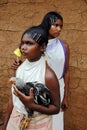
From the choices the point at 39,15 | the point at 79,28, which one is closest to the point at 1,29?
the point at 39,15

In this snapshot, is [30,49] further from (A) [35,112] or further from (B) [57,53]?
(B) [57,53]

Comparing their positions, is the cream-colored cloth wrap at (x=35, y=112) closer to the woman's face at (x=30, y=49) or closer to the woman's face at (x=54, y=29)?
the woman's face at (x=30, y=49)

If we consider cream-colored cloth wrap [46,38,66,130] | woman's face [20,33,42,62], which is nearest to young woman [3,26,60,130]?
woman's face [20,33,42,62]

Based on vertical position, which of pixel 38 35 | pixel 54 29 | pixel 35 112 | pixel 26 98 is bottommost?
pixel 35 112

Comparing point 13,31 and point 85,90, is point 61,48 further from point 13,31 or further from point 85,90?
point 13,31

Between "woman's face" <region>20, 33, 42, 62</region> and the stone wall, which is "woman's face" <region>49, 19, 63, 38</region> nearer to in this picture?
the stone wall

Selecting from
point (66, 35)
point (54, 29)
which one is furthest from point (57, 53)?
point (66, 35)

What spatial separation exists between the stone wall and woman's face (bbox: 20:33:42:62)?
1.76 meters

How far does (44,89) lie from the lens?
206cm

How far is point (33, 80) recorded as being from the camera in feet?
6.94

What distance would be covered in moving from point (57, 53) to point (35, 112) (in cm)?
117

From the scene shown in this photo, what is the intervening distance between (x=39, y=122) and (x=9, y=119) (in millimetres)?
225

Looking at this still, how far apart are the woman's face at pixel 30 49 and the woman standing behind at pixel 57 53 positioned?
2.96ft

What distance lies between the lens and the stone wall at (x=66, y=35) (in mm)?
3898
